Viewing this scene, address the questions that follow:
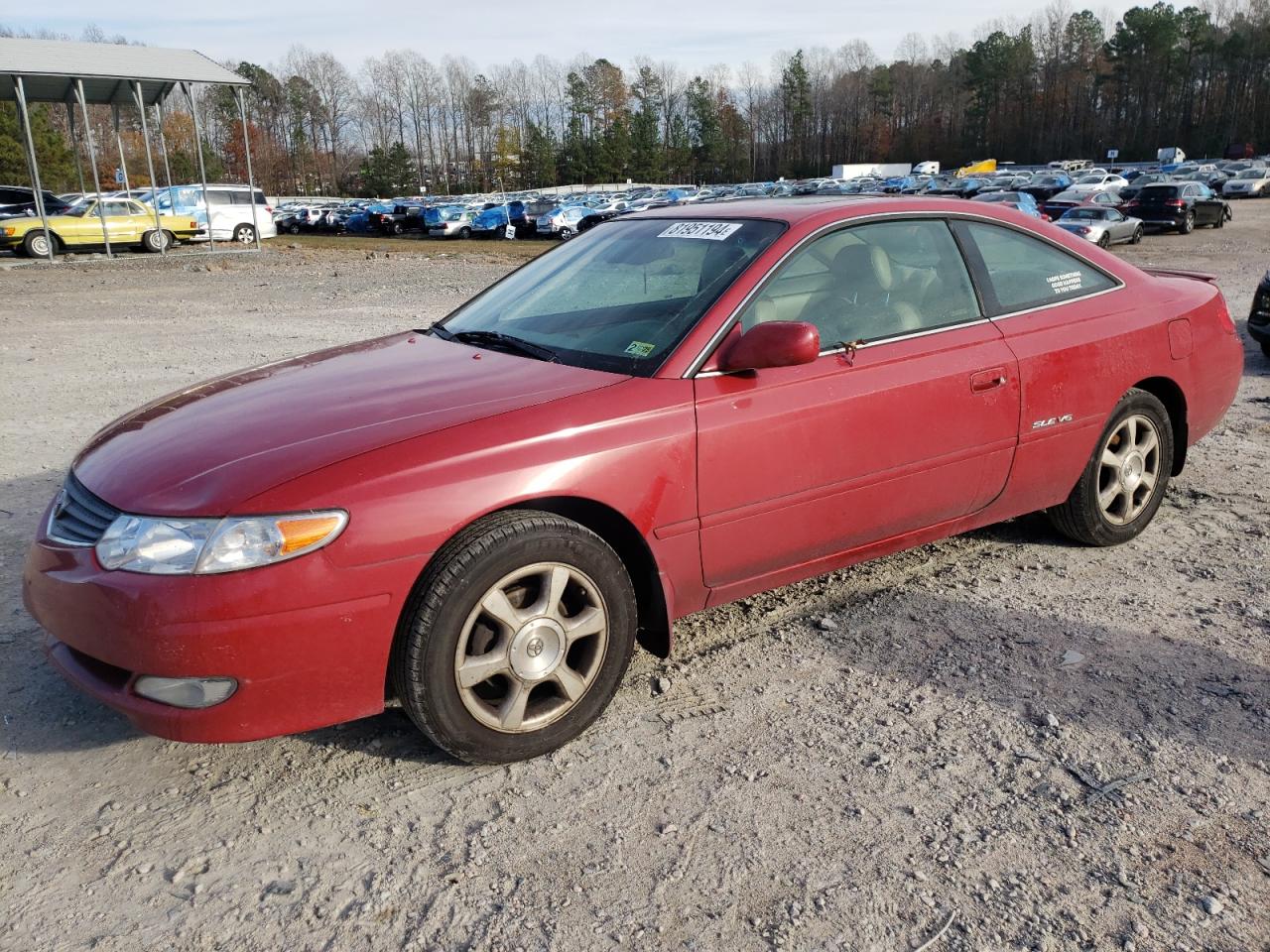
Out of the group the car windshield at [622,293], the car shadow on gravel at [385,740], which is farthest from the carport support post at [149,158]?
the car shadow on gravel at [385,740]

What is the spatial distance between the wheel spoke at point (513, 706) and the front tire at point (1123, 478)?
266 cm

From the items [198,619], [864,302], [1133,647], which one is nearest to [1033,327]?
[864,302]

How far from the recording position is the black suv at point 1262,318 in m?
8.74

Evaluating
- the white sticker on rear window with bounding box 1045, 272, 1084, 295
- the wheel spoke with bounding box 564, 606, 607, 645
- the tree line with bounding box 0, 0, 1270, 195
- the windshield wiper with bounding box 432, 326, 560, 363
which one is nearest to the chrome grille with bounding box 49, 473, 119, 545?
the wheel spoke with bounding box 564, 606, 607, 645

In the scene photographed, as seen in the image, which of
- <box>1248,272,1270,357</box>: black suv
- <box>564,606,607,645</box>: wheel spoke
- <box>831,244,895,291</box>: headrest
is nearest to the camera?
<box>564,606,607,645</box>: wheel spoke

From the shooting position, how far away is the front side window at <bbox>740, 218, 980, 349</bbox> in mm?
3410

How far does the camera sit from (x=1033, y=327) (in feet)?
12.7

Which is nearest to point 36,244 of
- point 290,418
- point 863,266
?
point 290,418

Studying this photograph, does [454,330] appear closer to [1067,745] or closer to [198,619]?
[198,619]

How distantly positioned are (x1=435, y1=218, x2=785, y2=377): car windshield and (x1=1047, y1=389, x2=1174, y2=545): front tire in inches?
72.3

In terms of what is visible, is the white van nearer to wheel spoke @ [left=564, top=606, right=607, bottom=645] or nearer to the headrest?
the headrest

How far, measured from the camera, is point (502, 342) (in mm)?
3568

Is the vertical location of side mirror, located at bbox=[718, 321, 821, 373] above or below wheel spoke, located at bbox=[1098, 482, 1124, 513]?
Result: above

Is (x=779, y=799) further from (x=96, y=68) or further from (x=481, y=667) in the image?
(x=96, y=68)
